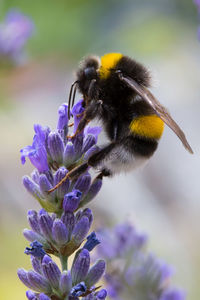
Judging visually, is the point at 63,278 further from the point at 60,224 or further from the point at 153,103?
the point at 153,103

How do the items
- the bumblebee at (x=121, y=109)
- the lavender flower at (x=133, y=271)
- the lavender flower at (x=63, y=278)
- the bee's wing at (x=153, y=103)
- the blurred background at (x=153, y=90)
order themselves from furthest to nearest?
the blurred background at (x=153, y=90), the lavender flower at (x=133, y=271), the bumblebee at (x=121, y=109), the bee's wing at (x=153, y=103), the lavender flower at (x=63, y=278)

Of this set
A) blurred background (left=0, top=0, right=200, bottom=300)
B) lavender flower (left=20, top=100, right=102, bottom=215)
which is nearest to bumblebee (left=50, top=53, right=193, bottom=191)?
lavender flower (left=20, top=100, right=102, bottom=215)

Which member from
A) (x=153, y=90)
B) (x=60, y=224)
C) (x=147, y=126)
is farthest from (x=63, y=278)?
(x=153, y=90)

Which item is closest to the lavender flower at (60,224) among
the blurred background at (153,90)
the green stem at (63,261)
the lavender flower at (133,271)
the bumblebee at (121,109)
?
the green stem at (63,261)

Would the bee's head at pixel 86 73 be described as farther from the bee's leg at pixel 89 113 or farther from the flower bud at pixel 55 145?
the flower bud at pixel 55 145

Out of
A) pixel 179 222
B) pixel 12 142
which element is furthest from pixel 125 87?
pixel 12 142

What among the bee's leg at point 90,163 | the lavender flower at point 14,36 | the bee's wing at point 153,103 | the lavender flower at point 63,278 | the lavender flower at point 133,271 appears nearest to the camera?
the lavender flower at point 63,278
